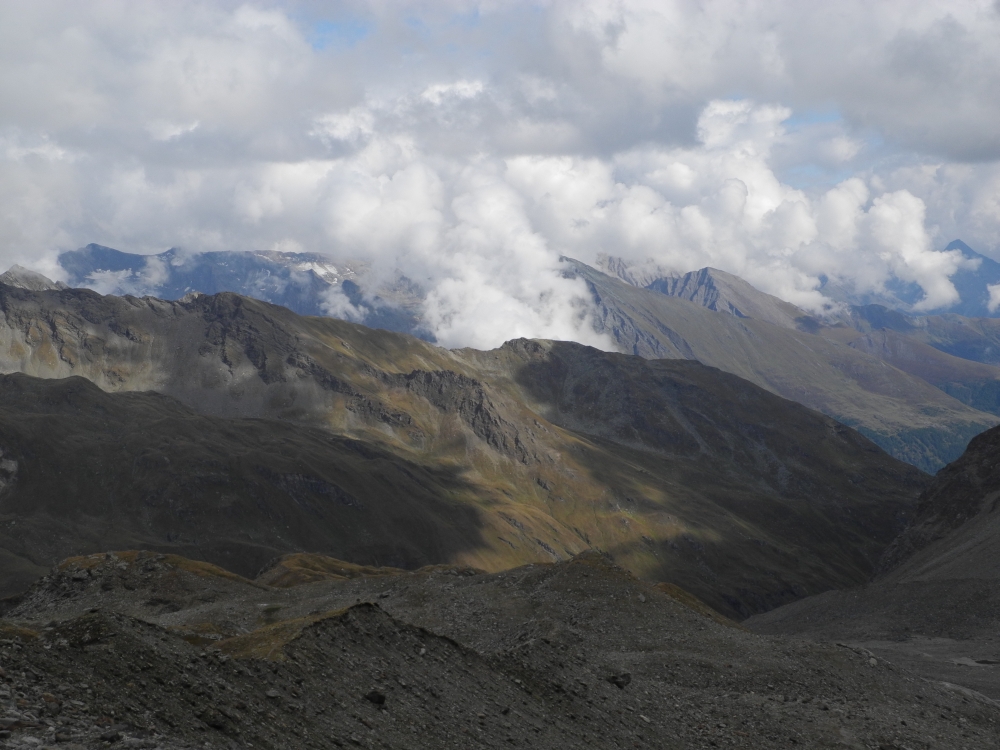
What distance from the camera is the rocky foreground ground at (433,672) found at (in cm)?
3128

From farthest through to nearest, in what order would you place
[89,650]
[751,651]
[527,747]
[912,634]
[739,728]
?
[912,634], [751,651], [739,728], [527,747], [89,650]

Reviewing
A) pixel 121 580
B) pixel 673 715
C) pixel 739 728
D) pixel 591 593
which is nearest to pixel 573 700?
pixel 673 715

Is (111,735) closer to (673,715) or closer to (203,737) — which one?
(203,737)

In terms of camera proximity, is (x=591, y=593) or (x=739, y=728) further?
(x=591, y=593)

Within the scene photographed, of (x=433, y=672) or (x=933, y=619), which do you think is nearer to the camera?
(x=433, y=672)

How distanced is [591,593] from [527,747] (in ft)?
126

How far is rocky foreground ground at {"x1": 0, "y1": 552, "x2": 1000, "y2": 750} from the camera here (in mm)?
31281

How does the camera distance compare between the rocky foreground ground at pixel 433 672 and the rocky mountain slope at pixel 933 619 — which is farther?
the rocky mountain slope at pixel 933 619

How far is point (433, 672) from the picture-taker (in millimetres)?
44094

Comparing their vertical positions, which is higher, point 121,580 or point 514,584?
point 514,584

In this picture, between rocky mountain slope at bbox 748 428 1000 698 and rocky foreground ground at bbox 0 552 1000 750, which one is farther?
rocky mountain slope at bbox 748 428 1000 698

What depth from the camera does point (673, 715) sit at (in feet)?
168

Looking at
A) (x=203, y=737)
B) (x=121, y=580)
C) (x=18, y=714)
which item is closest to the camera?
(x=18, y=714)

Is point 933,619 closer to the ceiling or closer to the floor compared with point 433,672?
closer to the floor
